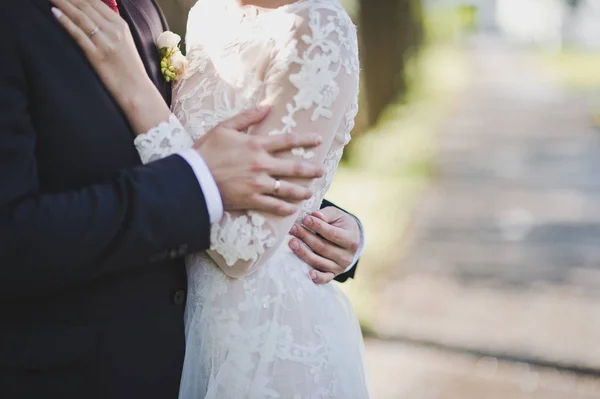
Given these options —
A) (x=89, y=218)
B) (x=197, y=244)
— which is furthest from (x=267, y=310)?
(x=89, y=218)

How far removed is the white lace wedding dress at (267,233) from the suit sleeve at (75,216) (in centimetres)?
14

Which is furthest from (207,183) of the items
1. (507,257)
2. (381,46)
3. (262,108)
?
(381,46)

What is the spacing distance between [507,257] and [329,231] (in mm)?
4442

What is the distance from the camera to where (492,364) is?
4211 mm

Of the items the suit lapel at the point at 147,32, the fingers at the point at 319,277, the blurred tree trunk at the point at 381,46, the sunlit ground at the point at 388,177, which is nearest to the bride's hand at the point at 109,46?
the suit lapel at the point at 147,32

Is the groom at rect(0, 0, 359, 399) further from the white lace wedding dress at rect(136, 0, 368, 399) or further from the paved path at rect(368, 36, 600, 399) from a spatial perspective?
the paved path at rect(368, 36, 600, 399)

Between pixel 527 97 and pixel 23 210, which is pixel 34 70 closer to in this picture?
pixel 23 210

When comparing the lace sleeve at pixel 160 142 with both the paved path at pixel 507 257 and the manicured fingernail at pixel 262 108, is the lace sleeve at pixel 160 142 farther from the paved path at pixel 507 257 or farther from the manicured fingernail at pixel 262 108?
the paved path at pixel 507 257

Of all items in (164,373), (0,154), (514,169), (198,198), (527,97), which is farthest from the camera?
(527,97)

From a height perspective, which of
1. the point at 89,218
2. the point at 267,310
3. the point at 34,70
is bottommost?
the point at 267,310

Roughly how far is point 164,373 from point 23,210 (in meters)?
0.57

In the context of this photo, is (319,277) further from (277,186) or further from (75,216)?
(75,216)

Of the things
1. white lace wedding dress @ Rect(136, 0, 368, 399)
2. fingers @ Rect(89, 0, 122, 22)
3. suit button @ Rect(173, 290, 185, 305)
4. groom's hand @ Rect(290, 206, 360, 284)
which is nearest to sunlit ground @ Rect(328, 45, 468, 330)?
groom's hand @ Rect(290, 206, 360, 284)

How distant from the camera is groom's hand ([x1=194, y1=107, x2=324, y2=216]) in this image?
152 centimetres
